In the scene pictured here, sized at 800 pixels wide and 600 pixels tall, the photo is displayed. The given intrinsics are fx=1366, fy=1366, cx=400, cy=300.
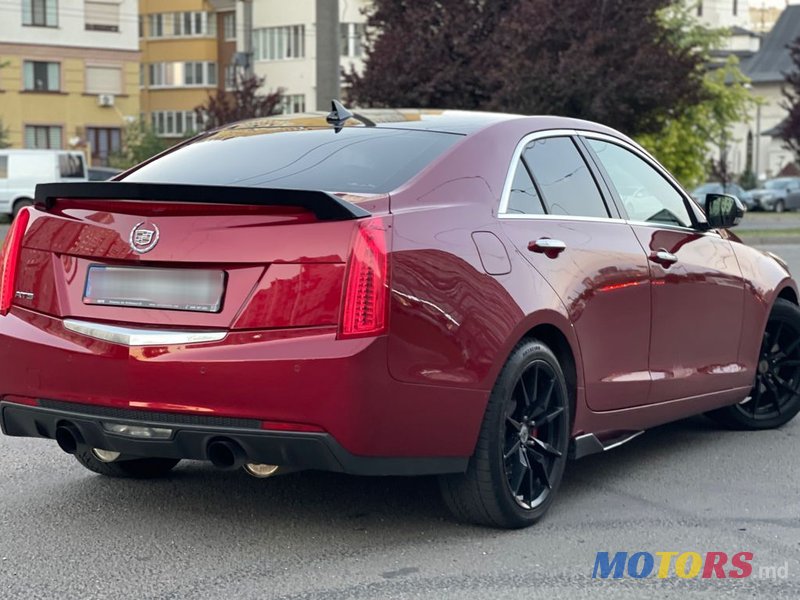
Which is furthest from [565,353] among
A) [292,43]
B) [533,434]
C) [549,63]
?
[292,43]

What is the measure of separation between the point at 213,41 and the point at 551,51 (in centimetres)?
4615

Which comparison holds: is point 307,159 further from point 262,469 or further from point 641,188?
point 641,188

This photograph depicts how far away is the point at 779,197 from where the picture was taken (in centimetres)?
5847

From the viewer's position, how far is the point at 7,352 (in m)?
4.88

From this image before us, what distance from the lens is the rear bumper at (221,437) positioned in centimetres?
441

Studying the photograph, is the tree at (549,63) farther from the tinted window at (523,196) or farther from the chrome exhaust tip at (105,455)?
the chrome exhaust tip at (105,455)

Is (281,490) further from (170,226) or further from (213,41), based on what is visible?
(213,41)

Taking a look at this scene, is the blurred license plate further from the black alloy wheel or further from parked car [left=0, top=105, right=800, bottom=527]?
the black alloy wheel

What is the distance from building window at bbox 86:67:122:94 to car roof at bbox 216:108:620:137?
56.0 metres

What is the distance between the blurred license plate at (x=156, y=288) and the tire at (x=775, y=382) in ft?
11.6

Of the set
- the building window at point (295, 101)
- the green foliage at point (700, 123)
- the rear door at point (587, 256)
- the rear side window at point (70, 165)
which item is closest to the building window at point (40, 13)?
the building window at point (295, 101)

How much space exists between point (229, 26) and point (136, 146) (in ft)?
74.9

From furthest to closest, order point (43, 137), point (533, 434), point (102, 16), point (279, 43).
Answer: point (279, 43)
point (102, 16)
point (43, 137)
point (533, 434)

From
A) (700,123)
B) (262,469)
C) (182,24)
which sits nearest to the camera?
(262,469)
